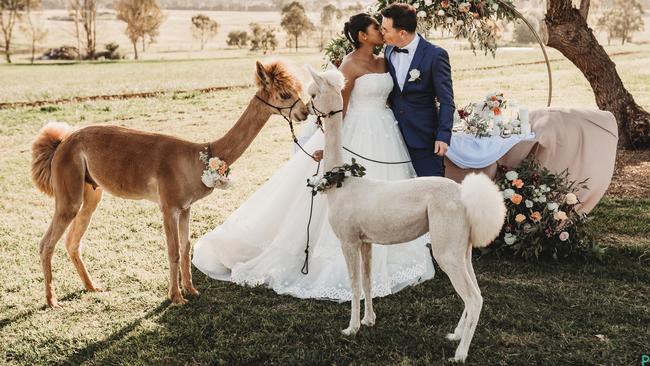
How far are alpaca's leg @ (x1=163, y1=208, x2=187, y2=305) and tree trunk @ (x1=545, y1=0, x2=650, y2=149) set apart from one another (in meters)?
7.96

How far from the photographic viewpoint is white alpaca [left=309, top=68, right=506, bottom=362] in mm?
3732

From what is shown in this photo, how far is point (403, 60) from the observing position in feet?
17.4

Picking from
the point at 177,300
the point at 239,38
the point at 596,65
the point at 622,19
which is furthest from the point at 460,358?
the point at 239,38

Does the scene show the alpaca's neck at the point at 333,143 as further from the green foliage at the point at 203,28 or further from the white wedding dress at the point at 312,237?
the green foliage at the point at 203,28

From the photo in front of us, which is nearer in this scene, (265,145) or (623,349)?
(623,349)

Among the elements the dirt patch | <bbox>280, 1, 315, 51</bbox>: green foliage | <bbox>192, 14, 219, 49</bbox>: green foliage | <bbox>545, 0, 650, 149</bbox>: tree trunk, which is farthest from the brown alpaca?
<bbox>192, 14, 219, 49</bbox>: green foliage

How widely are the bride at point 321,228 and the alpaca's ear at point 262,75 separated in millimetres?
915

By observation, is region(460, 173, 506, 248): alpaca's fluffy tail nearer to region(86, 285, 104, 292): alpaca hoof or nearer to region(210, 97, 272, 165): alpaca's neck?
region(210, 97, 272, 165): alpaca's neck

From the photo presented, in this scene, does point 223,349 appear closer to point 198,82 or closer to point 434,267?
point 434,267

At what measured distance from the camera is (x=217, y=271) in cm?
596

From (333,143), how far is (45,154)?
8.97 feet

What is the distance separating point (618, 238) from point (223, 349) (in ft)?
15.7

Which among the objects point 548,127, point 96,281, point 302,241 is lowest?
point 96,281

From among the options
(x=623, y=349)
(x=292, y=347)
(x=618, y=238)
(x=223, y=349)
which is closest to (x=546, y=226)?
(x=618, y=238)
